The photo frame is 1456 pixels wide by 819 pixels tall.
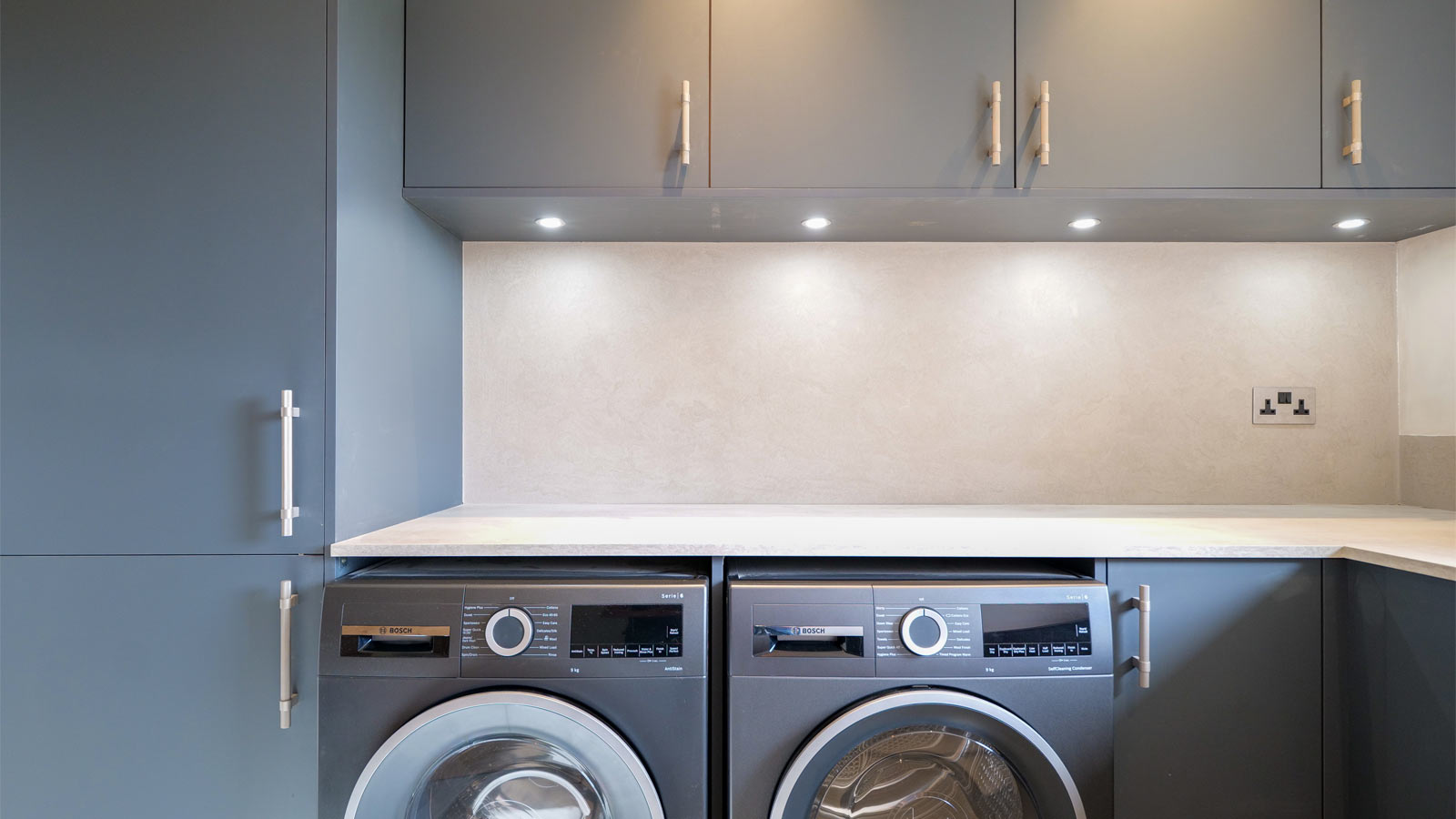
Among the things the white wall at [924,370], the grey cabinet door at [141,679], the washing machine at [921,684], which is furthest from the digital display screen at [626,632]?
the white wall at [924,370]

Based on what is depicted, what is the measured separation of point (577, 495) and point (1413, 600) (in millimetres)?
1680

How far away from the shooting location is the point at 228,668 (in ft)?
4.10

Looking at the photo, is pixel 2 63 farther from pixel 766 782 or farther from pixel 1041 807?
pixel 1041 807

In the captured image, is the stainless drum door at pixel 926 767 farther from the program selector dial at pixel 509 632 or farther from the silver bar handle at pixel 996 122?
the silver bar handle at pixel 996 122

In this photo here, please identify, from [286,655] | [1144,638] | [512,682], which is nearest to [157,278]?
[286,655]

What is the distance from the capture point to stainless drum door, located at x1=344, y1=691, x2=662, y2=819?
1.18 metres

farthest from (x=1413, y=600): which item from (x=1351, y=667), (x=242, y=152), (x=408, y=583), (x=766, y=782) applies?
(x=242, y=152)

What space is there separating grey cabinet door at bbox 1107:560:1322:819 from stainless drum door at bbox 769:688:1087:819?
16 cm

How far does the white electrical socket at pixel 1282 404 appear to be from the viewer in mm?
1884

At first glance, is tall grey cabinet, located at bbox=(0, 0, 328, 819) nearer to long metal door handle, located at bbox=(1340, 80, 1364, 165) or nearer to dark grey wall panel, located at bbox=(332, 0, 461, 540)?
dark grey wall panel, located at bbox=(332, 0, 461, 540)

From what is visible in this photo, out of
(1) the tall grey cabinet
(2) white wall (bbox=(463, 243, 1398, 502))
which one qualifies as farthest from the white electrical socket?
(1) the tall grey cabinet

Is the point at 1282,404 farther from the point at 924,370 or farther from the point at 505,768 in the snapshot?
the point at 505,768

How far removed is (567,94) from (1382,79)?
5.59 ft

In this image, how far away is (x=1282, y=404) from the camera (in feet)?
6.18
